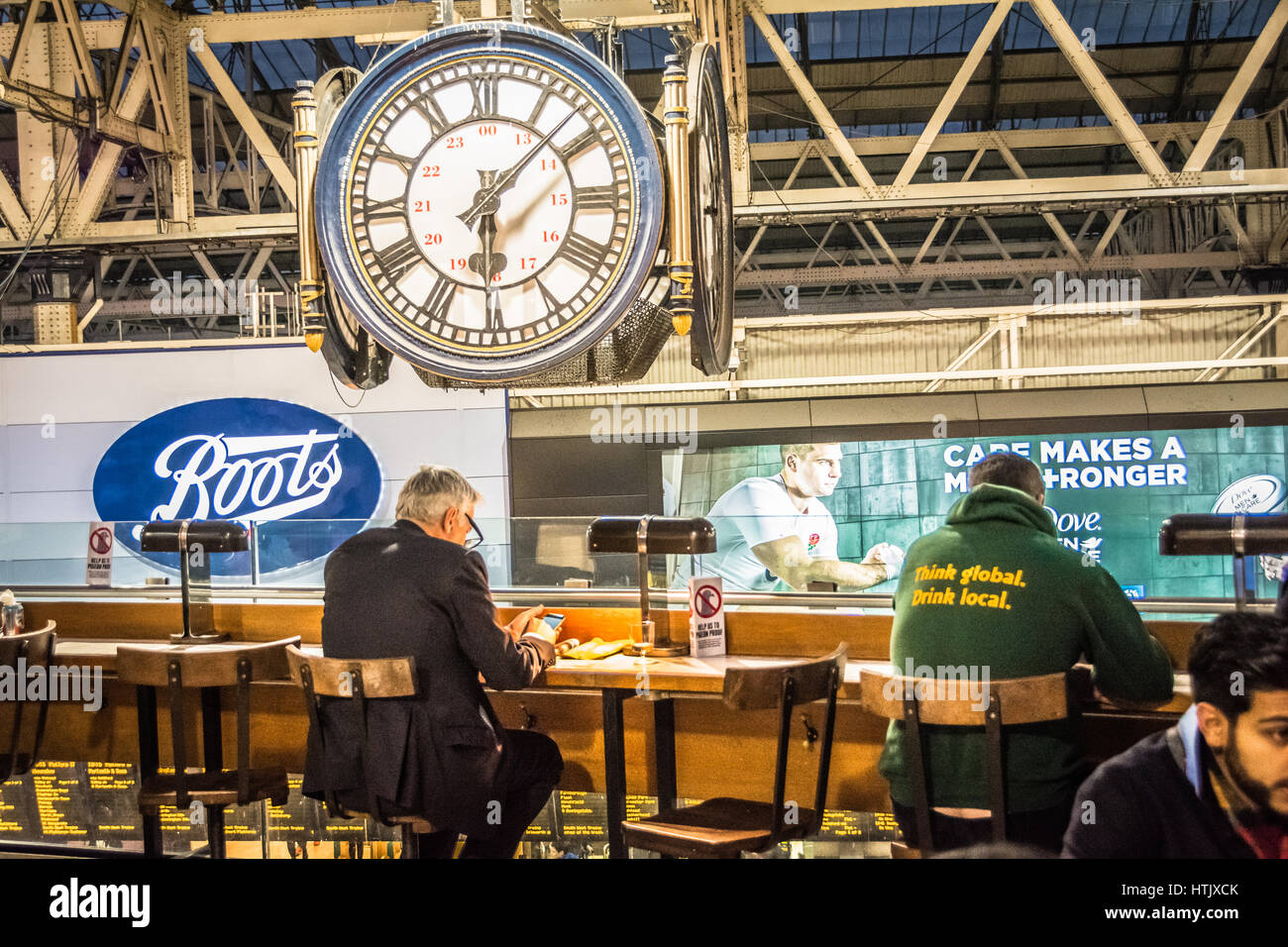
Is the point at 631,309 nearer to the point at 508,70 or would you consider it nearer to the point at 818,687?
the point at 508,70

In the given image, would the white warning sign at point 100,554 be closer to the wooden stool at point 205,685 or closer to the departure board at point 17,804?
the departure board at point 17,804

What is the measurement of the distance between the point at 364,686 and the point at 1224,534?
8.07ft

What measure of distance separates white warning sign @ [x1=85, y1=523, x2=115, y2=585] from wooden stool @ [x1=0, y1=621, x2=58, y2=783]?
83 cm

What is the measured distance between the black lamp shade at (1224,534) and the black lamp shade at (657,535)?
1.51 metres

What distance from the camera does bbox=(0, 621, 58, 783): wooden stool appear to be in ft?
13.9

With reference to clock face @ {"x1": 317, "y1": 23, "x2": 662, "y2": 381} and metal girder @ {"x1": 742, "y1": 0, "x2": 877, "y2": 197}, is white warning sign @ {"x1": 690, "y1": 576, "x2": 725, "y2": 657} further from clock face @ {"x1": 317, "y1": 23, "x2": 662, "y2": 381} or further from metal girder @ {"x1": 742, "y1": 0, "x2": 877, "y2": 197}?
metal girder @ {"x1": 742, "y1": 0, "x2": 877, "y2": 197}

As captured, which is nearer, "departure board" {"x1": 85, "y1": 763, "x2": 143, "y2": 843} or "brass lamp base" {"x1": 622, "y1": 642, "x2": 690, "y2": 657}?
"brass lamp base" {"x1": 622, "y1": 642, "x2": 690, "y2": 657}

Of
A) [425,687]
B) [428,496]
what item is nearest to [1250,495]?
[428,496]

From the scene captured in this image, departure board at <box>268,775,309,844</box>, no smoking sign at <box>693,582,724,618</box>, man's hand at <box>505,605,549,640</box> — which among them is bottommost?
departure board at <box>268,775,309,844</box>

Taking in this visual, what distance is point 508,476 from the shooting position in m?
8.10

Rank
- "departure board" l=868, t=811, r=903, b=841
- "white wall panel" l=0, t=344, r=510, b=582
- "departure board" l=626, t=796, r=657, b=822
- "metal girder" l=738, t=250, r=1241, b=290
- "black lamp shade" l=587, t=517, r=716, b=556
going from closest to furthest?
"black lamp shade" l=587, t=517, r=716, b=556, "departure board" l=868, t=811, r=903, b=841, "departure board" l=626, t=796, r=657, b=822, "white wall panel" l=0, t=344, r=510, b=582, "metal girder" l=738, t=250, r=1241, b=290

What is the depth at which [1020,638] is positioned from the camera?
2967 mm

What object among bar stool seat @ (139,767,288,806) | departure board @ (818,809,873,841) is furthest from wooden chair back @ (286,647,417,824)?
departure board @ (818,809,873,841)
